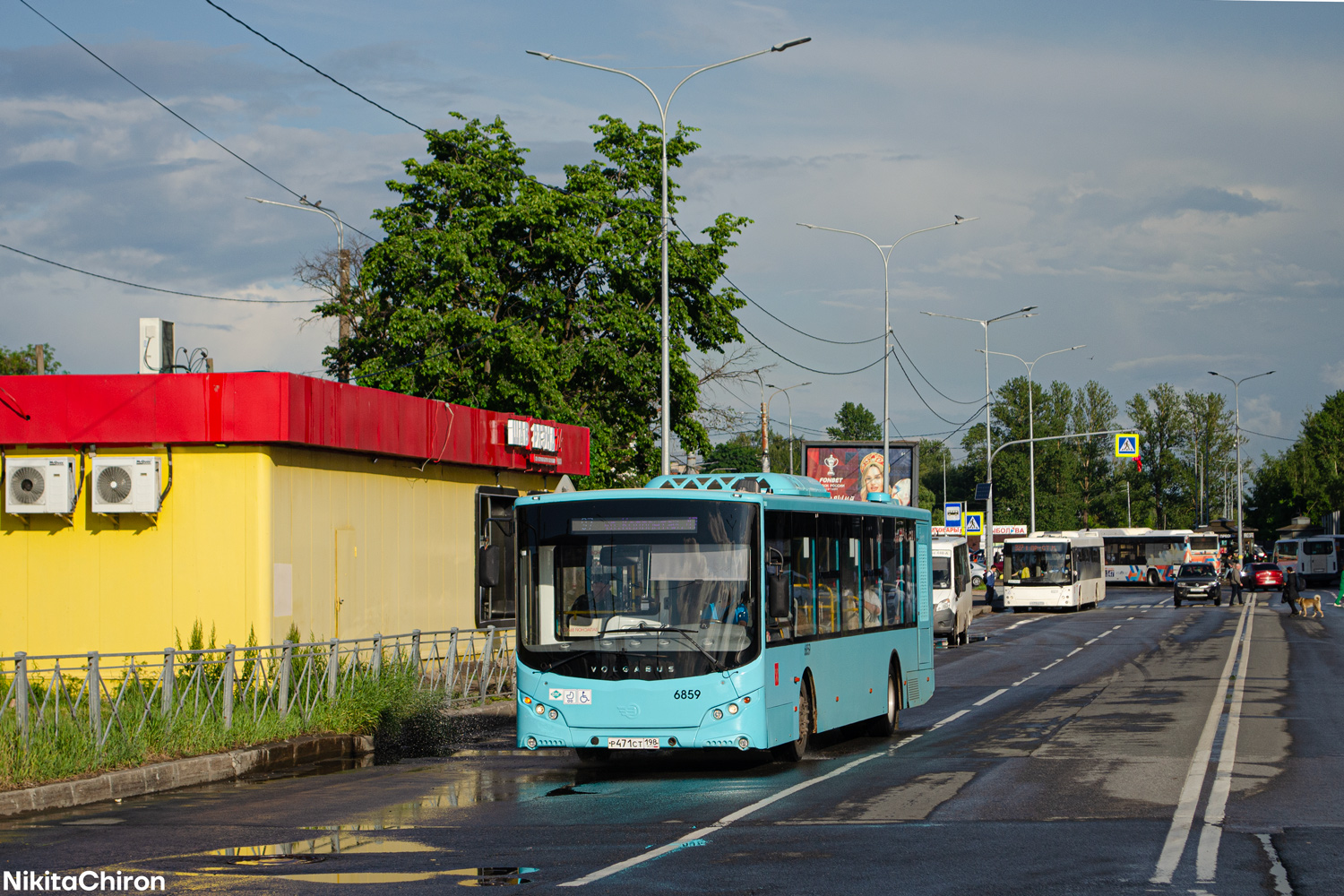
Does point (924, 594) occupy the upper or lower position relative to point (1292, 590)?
upper

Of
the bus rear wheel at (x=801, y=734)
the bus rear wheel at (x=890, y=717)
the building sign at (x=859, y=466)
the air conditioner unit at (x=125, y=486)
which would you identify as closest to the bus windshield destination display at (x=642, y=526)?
the bus rear wheel at (x=801, y=734)

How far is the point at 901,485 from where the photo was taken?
42625mm

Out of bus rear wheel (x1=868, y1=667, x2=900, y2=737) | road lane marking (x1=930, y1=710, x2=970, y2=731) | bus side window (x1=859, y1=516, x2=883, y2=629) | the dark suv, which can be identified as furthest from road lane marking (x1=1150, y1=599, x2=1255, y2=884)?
the dark suv

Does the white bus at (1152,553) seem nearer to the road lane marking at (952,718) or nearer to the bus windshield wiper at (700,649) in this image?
the road lane marking at (952,718)

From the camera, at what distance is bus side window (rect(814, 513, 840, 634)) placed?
44.8 feet

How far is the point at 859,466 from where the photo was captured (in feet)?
138

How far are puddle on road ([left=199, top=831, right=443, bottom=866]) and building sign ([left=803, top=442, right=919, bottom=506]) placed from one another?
3305cm

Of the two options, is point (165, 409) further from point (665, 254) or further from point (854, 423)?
point (854, 423)

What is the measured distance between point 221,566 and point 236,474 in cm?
115

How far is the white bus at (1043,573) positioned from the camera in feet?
175

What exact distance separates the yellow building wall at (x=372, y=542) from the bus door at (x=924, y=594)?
7611 mm

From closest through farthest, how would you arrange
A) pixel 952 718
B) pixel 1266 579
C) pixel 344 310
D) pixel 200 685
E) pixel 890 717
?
pixel 200 685
pixel 890 717
pixel 952 718
pixel 344 310
pixel 1266 579

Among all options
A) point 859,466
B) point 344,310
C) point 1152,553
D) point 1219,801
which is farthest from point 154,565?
point 1152,553

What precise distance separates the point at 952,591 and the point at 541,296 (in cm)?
1318
